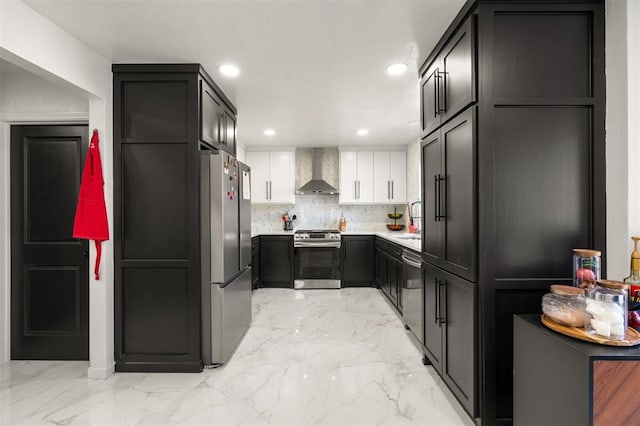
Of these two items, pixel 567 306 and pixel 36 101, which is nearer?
pixel 567 306

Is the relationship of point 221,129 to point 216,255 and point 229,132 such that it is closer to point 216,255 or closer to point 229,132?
point 229,132

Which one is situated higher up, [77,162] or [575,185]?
[77,162]

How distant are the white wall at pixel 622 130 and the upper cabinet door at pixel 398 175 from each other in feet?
12.9

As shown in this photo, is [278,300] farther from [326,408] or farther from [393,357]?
[326,408]

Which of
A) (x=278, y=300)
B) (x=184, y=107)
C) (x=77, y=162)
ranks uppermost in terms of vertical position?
(x=184, y=107)

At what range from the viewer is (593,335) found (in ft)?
4.06

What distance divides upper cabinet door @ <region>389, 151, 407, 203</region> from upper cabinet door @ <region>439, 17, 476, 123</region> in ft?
11.3

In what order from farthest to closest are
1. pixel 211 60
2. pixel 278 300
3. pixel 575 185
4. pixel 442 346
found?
pixel 278 300 < pixel 211 60 < pixel 442 346 < pixel 575 185

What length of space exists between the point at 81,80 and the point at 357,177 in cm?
412

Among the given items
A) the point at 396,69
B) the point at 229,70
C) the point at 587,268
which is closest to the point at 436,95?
the point at 396,69

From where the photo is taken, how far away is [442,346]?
7.20ft

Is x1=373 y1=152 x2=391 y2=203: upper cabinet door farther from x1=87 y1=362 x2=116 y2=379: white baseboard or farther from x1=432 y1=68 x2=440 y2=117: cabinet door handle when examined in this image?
x1=87 y1=362 x2=116 y2=379: white baseboard

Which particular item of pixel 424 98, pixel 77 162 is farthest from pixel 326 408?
pixel 77 162

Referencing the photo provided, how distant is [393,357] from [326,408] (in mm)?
918
